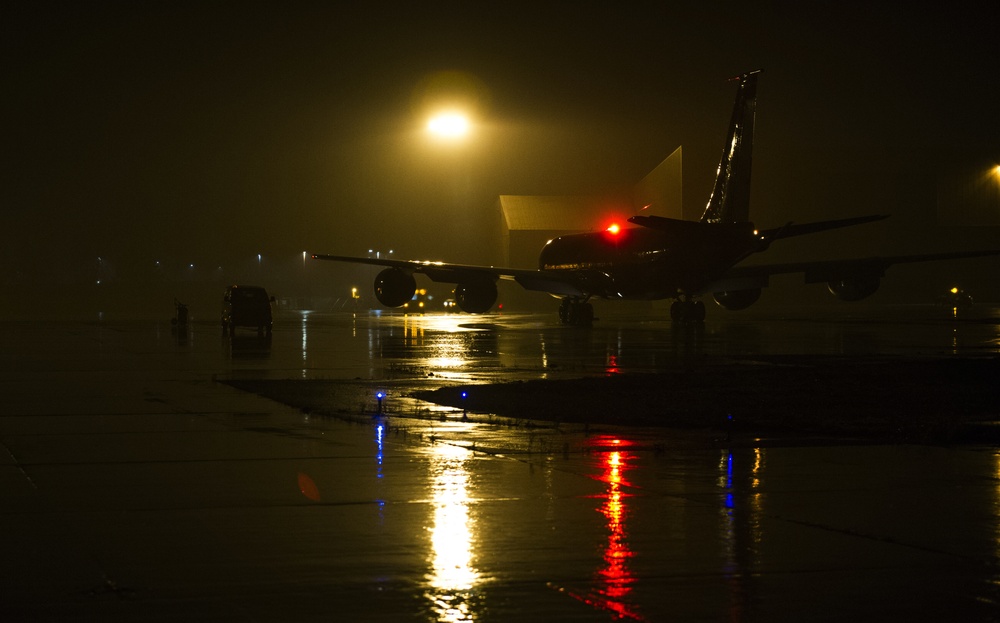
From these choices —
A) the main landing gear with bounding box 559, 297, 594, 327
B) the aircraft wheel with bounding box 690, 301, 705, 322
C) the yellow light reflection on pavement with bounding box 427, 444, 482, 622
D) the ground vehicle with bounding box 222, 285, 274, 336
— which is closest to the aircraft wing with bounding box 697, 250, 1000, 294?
the aircraft wheel with bounding box 690, 301, 705, 322

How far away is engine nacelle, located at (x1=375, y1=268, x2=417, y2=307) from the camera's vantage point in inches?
2046

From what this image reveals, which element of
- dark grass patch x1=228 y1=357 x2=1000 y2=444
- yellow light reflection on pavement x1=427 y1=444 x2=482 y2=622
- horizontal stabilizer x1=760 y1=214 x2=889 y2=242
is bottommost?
yellow light reflection on pavement x1=427 y1=444 x2=482 y2=622

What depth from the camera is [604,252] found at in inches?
1969

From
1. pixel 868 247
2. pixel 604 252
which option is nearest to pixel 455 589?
pixel 604 252

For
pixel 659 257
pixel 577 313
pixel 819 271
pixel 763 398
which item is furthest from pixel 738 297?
pixel 763 398

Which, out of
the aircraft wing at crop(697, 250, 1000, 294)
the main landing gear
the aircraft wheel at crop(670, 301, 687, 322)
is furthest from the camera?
the main landing gear

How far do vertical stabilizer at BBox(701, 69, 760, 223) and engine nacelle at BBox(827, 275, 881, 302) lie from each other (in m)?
5.82

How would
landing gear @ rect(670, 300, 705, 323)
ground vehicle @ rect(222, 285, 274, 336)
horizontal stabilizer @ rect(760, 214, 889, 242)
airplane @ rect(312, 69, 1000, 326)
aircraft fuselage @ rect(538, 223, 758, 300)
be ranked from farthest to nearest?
landing gear @ rect(670, 300, 705, 323) < airplane @ rect(312, 69, 1000, 326) < aircraft fuselage @ rect(538, 223, 758, 300) < ground vehicle @ rect(222, 285, 274, 336) < horizontal stabilizer @ rect(760, 214, 889, 242)

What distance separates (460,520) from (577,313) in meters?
43.1

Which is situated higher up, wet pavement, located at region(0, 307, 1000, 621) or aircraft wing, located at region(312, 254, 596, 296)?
aircraft wing, located at region(312, 254, 596, 296)

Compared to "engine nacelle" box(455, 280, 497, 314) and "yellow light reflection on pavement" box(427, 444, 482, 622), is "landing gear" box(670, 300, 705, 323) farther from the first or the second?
"yellow light reflection on pavement" box(427, 444, 482, 622)

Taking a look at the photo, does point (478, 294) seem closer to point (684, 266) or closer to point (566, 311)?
point (566, 311)

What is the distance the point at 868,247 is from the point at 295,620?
83.0 metres

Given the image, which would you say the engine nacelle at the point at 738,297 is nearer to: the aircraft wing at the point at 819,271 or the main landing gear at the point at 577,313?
the aircraft wing at the point at 819,271
